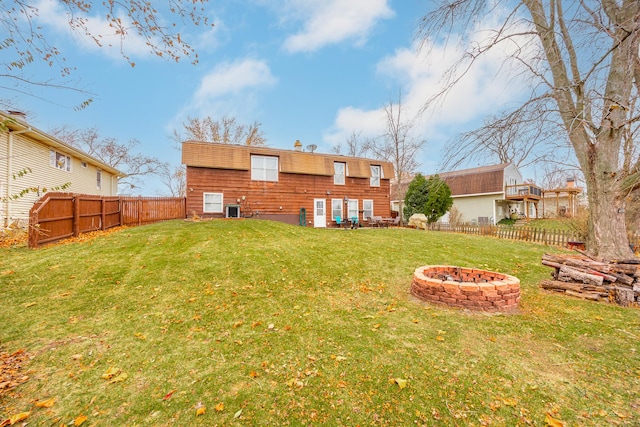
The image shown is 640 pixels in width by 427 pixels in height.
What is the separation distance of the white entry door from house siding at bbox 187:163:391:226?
0.79 feet

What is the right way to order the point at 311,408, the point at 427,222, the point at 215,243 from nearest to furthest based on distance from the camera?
the point at 311,408 → the point at 215,243 → the point at 427,222

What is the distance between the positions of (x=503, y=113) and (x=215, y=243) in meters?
8.28

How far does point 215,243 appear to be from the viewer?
828 cm

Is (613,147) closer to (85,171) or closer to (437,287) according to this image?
(437,287)

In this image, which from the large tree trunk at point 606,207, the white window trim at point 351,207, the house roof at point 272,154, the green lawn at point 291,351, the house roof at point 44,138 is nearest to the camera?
the green lawn at point 291,351

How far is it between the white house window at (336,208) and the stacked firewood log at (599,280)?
46.9 feet

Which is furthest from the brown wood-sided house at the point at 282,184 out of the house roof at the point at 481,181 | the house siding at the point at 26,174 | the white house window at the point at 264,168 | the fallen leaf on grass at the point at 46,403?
the fallen leaf on grass at the point at 46,403

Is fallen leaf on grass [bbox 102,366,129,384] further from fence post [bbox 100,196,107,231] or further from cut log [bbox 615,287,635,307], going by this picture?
fence post [bbox 100,196,107,231]

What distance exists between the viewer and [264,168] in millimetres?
17281

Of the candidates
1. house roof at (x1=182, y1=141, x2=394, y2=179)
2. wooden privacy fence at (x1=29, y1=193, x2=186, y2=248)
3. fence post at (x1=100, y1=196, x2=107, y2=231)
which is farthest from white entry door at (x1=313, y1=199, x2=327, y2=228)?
fence post at (x1=100, y1=196, x2=107, y2=231)

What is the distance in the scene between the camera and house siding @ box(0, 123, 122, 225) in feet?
34.1

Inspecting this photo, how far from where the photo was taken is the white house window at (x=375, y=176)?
20817 millimetres

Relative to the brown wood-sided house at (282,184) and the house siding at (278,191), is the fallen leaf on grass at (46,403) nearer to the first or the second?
the brown wood-sided house at (282,184)

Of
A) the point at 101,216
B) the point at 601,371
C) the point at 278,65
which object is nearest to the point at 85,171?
the point at 101,216
